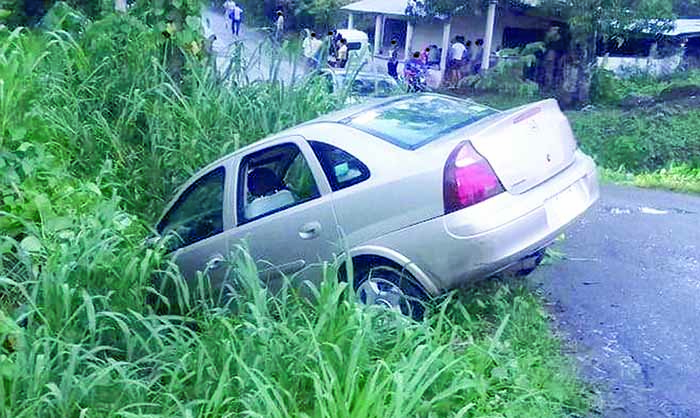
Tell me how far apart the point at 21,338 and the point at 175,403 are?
0.74 meters

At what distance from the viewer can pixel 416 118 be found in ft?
17.1

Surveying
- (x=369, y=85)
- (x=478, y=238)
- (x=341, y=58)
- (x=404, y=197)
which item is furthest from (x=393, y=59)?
(x=478, y=238)

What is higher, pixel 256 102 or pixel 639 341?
pixel 256 102

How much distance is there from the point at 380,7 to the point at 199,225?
29.5 m

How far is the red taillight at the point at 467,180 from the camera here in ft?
14.3

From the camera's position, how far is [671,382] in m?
4.05

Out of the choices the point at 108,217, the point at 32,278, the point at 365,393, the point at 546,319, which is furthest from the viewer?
the point at 546,319

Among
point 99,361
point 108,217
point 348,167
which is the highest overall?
point 348,167

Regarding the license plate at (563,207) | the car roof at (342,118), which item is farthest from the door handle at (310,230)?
the license plate at (563,207)

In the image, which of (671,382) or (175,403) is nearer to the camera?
(175,403)

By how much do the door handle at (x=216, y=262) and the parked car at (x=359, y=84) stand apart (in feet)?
10.6

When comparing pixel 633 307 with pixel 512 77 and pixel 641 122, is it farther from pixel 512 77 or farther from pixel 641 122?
pixel 512 77

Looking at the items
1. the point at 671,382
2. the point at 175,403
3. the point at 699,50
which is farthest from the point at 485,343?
the point at 699,50

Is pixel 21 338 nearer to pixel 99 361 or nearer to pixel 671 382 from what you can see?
pixel 99 361
